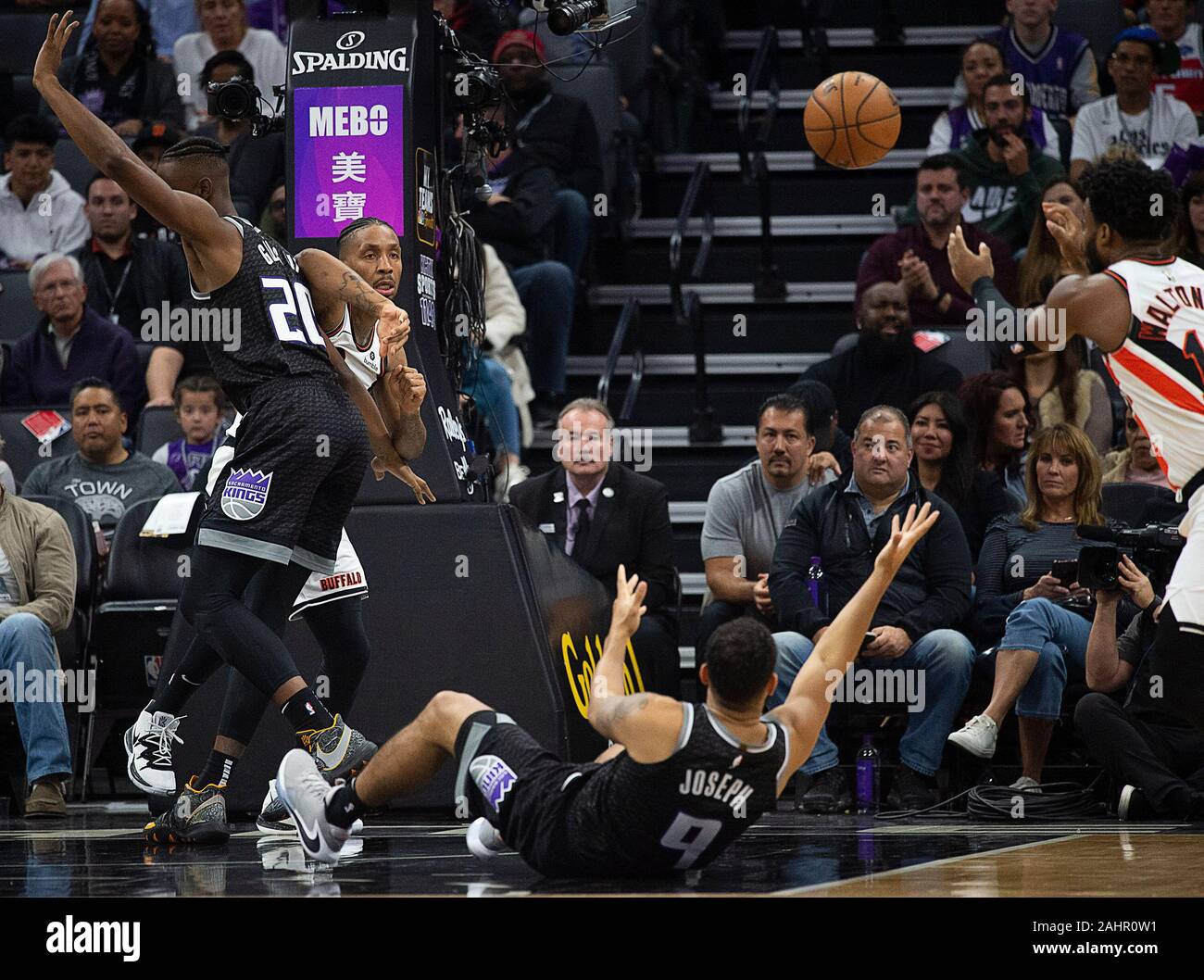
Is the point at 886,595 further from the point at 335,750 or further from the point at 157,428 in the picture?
the point at 157,428

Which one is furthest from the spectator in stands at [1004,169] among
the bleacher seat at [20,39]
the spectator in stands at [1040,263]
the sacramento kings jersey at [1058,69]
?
the bleacher seat at [20,39]

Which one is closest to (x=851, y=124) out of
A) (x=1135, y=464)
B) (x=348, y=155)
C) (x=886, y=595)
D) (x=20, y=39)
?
(x=1135, y=464)

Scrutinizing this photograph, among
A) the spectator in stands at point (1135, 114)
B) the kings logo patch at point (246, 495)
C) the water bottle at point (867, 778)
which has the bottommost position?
the water bottle at point (867, 778)

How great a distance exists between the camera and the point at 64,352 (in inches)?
400

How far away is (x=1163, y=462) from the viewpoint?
199 inches

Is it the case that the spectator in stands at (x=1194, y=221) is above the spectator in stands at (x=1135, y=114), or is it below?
below

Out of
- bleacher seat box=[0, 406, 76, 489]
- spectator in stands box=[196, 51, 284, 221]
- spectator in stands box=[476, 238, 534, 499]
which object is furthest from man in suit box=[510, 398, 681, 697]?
spectator in stands box=[196, 51, 284, 221]

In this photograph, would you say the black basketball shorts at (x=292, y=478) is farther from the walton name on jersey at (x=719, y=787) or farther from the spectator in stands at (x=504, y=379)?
the spectator in stands at (x=504, y=379)

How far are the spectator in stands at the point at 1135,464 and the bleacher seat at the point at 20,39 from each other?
28.9ft

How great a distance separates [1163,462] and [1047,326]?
0.52m

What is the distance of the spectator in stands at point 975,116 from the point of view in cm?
1112

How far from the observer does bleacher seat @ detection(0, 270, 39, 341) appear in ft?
36.4

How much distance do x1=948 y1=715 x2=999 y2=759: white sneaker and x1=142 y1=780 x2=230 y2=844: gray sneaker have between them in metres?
3.22
